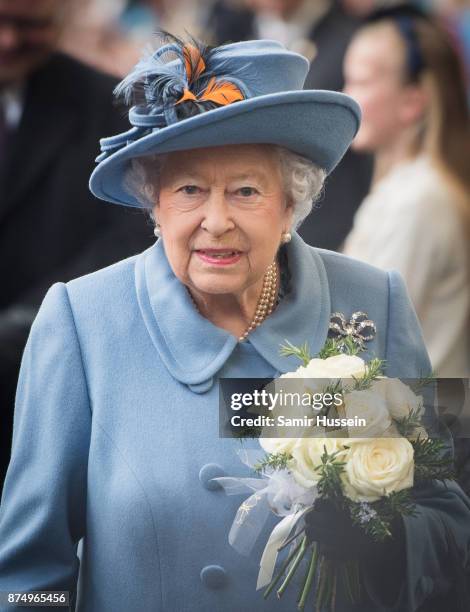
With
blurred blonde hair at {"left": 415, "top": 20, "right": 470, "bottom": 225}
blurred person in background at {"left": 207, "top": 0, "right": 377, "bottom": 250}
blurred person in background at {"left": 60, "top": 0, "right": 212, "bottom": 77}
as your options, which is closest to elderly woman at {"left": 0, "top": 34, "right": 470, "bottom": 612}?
blurred person in background at {"left": 207, "top": 0, "right": 377, "bottom": 250}

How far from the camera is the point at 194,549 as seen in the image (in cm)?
330

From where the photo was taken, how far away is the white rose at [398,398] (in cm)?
315

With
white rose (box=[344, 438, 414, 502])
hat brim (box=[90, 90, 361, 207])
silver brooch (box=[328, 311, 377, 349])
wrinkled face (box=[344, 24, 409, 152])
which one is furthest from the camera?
wrinkled face (box=[344, 24, 409, 152])

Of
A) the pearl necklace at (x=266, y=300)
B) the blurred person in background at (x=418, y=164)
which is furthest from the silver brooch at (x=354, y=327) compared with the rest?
the blurred person in background at (x=418, y=164)

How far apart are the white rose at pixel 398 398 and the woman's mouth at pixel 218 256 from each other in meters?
0.44

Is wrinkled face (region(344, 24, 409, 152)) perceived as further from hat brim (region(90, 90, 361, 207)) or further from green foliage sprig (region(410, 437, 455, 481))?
green foliage sprig (region(410, 437, 455, 481))

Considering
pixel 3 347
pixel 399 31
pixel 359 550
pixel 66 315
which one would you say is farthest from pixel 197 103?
pixel 399 31

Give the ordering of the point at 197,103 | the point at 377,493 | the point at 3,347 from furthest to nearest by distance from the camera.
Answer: the point at 3,347
the point at 197,103
the point at 377,493

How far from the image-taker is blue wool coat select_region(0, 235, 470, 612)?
10.8 feet

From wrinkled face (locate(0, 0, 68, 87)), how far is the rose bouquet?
2366mm

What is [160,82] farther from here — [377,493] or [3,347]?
[3,347]

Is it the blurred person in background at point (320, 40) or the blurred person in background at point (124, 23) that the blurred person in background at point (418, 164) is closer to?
the blurred person in background at point (320, 40)

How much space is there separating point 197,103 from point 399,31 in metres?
2.58

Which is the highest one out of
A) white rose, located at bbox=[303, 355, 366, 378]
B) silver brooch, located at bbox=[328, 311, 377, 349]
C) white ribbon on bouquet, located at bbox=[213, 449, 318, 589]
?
silver brooch, located at bbox=[328, 311, 377, 349]
